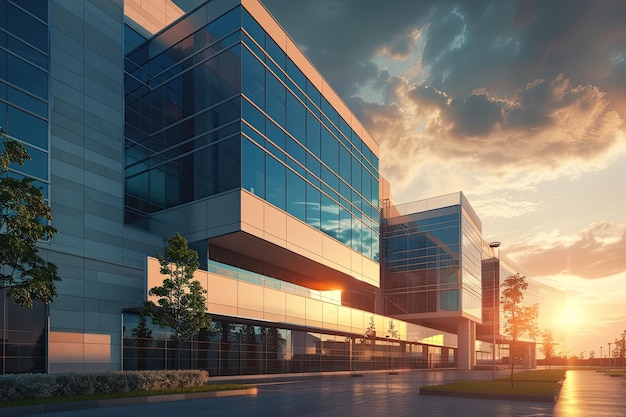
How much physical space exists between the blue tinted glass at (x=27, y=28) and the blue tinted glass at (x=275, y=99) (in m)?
13.6

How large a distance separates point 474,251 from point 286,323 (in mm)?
45571

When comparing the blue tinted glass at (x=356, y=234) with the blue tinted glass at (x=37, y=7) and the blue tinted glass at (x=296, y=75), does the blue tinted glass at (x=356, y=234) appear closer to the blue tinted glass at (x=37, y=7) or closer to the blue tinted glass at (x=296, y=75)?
the blue tinted glass at (x=296, y=75)

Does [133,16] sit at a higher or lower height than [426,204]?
higher

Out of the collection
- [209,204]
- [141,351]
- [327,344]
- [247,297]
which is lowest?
[327,344]

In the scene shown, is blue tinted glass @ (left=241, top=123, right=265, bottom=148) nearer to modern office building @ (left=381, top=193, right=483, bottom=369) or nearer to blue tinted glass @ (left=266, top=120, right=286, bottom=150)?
blue tinted glass @ (left=266, top=120, right=286, bottom=150)

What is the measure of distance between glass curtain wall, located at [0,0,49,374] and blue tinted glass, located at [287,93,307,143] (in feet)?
54.2

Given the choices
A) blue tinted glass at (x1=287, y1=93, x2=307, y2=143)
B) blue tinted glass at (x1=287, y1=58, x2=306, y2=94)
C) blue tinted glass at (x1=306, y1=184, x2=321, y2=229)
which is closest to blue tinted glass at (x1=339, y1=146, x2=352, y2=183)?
blue tinted glass at (x1=306, y1=184, x2=321, y2=229)

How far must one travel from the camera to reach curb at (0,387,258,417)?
15820mm

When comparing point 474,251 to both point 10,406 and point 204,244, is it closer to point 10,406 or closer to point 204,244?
point 204,244

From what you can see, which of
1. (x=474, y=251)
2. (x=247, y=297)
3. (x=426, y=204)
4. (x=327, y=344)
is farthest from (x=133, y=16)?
(x=474, y=251)

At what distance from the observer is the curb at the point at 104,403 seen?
1582cm

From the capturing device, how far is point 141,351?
94.4 ft

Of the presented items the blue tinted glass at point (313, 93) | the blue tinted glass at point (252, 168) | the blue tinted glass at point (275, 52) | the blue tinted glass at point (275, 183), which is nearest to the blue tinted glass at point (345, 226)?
the blue tinted glass at point (313, 93)

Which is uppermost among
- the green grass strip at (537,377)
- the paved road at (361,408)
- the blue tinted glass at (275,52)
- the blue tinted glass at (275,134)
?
the blue tinted glass at (275,52)
